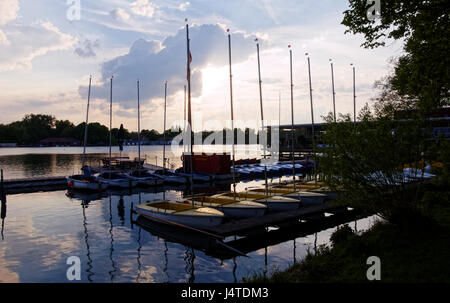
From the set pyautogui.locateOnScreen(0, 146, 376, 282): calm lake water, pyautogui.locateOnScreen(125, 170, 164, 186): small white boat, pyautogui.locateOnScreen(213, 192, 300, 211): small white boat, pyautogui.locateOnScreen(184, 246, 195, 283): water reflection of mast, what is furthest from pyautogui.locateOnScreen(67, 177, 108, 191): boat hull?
pyautogui.locateOnScreen(184, 246, 195, 283): water reflection of mast

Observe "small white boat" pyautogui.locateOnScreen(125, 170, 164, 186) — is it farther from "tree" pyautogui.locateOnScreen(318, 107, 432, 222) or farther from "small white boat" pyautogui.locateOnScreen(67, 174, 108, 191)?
"tree" pyautogui.locateOnScreen(318, 107, 432, 222)

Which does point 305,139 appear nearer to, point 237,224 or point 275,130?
point 275,130

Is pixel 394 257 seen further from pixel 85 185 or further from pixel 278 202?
pixel 85 185

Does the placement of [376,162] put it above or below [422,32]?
below

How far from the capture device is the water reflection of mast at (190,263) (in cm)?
1543

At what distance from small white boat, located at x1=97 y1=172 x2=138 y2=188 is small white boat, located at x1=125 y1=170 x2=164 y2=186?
0.74 meters

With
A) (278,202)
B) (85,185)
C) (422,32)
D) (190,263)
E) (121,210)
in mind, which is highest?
(422,32)

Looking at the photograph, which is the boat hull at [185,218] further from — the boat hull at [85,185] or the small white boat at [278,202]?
the boat hull at [85,185]

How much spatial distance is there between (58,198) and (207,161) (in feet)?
79.5

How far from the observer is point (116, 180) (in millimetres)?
44594

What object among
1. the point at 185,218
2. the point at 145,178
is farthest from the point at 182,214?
the point at 145,178

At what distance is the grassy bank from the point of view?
11.0 m

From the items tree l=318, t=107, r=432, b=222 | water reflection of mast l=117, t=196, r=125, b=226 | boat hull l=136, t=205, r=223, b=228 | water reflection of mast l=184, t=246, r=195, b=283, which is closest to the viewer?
tree l=318, t=107, r=432, b=222

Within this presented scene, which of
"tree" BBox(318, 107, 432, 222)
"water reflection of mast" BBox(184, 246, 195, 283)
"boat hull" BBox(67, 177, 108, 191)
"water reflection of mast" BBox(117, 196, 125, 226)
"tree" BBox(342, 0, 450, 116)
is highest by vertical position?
"tree" BBox(342, 0, 450, 116)
